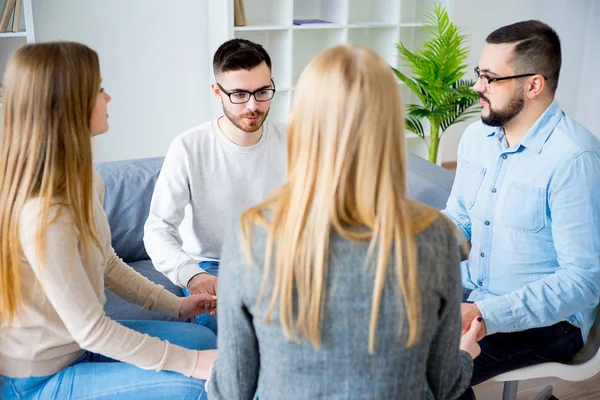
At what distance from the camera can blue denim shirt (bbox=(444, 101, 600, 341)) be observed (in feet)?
5.55

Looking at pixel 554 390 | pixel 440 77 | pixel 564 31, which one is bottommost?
pixel 554 390

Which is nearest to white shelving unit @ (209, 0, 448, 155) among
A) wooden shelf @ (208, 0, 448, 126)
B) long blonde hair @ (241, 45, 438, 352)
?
wooden shelf @ (208, 0, 448, 126)

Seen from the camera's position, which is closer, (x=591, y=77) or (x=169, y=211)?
(x=169, y=211)

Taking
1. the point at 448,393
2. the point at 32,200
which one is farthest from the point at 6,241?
the point at 448,393

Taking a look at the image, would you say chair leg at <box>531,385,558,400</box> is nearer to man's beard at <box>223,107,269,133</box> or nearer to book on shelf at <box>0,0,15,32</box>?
man's beard at <box>223,107,269,133</box>

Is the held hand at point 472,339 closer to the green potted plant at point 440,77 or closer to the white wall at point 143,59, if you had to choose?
the green potted plant at point 440,77

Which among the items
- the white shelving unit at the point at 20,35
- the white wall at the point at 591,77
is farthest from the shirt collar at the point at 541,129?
the white wall at the point at 591,77

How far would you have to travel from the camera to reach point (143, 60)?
4.00 m

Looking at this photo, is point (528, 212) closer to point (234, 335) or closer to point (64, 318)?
point (234, 335)

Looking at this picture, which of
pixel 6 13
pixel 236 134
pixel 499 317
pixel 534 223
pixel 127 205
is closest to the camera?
pixel 499 317

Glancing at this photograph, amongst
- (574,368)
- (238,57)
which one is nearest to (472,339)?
(574,368)

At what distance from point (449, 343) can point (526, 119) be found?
909mm

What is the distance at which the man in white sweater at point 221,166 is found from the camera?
2176 millimetres

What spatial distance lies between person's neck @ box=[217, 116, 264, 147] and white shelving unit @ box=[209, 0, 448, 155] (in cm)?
154
